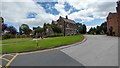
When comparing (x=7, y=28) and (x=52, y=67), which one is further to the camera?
(x=7, y=28)

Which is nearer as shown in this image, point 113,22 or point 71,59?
point 71,59

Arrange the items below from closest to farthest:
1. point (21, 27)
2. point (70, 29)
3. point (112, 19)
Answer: point (112, 19) < point (70, 29) < point (21, 27)

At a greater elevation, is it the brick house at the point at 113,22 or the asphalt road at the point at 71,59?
the brick house at the point at 113,22

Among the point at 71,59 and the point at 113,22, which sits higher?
the point at 113,22

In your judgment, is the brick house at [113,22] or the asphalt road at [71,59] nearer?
the asphalt road at [71,59]

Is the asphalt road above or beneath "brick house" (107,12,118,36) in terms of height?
beneath

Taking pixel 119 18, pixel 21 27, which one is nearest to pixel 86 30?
pixel 21 27

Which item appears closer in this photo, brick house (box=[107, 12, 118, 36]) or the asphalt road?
the asphalt road

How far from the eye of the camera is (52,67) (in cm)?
1052

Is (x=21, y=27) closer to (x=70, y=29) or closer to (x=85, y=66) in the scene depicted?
(x=70, y=29)

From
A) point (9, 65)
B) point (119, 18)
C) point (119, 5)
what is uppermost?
point (119, 5)

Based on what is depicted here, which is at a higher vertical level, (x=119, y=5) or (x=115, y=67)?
(x=119, y=5)

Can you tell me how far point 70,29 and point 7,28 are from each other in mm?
→ 28815

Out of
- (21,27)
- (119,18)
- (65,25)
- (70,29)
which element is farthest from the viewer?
(21,27)
